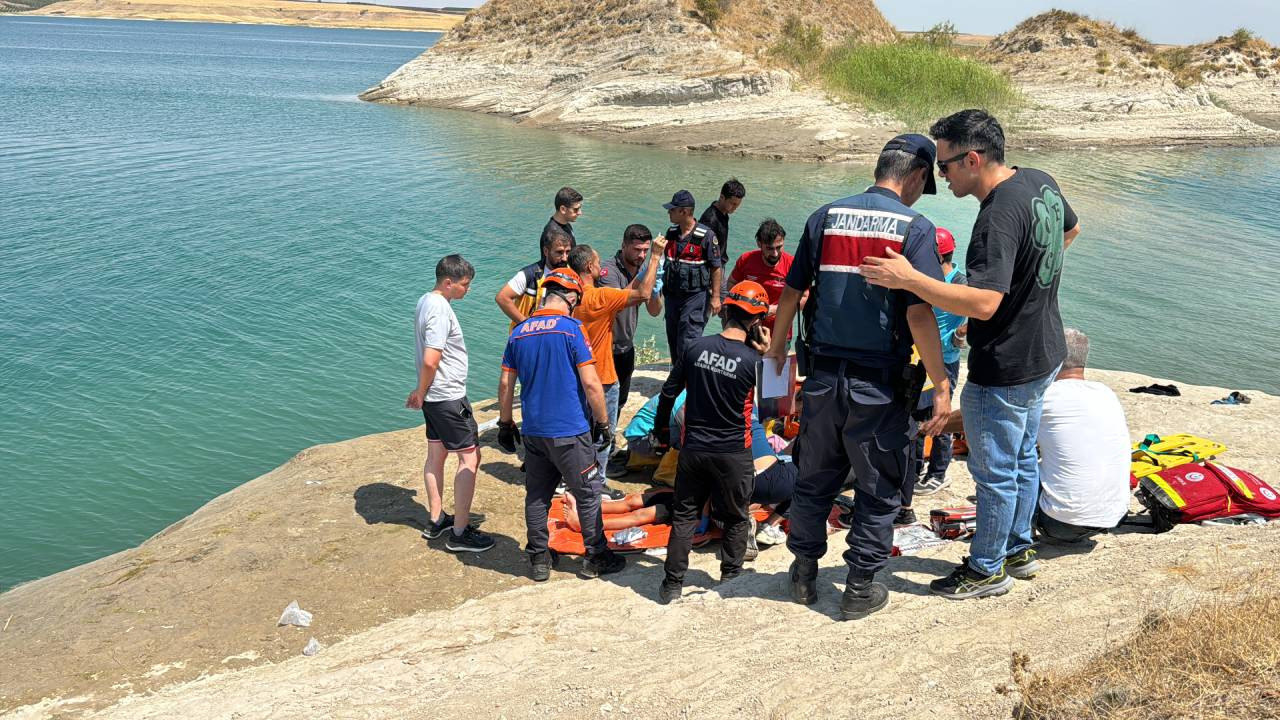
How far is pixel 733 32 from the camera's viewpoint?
4847 cm

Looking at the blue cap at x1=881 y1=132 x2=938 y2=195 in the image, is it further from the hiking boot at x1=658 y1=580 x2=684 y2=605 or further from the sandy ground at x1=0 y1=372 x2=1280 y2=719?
the hiking boot at x1=658 y1=580 x2=684 y2=605

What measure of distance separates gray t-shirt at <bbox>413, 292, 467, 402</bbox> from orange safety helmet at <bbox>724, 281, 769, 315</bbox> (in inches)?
79.8

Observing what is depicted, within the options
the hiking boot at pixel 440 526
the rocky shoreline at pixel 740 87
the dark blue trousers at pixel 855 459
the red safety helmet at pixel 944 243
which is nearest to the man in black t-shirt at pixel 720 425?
the dark blue trousers at pixel 855 459

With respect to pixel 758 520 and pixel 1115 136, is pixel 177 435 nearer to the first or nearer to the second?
pixel 758 520

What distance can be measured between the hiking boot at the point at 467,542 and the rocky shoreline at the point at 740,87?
3007 cm

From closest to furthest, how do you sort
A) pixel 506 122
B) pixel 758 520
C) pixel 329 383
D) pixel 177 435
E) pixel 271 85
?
pixel 758 520, pixel 177 435, pixel 329 383, pixel 506 122, pixel 271 85

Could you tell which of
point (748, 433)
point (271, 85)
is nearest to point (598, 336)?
point (748, 433)

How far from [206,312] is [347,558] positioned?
32.9ft

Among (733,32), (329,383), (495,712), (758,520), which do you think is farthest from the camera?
(733,32)

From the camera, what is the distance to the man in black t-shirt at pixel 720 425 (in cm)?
507

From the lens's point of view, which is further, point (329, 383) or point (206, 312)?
point (206, 312)

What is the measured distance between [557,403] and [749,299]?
1.44 meters

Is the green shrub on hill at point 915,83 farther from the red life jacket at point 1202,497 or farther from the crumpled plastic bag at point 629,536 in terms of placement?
the crumpled plastic bag at point 629,536

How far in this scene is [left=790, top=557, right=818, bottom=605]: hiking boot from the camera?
4941 mm
